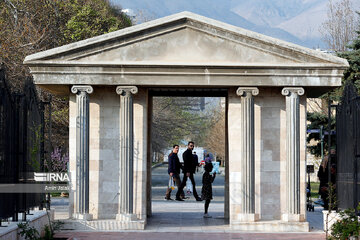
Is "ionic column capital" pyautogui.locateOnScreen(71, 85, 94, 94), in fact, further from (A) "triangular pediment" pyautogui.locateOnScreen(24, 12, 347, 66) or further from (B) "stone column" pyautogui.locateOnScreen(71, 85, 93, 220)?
(A) "triangular pediment" pyautogui.locateOnScreen(24, 12, 347, 66)

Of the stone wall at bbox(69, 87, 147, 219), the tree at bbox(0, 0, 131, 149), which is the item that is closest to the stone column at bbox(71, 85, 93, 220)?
the stone wall at bbox(69, 87, 147, 219)

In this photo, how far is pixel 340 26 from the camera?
38094 millimetres

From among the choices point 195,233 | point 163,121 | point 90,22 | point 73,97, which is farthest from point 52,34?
point 195,233

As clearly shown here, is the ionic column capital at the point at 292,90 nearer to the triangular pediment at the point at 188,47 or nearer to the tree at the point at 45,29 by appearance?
the triangular pediment at the point at 188,47

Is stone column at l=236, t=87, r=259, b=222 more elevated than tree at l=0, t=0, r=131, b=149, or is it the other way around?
tree at l=0, t=0, r=131, b=149

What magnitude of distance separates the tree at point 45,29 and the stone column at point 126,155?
12.4 meters

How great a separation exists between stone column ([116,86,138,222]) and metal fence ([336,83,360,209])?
15.2 feet

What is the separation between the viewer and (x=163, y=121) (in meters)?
42.9

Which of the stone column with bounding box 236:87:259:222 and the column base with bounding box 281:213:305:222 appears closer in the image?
the column base with bounding box 281:213:305:222

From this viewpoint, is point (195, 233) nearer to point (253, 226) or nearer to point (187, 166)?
point (253, 226)

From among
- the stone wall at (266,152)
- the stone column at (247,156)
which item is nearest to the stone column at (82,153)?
the stone wall at (266,152)

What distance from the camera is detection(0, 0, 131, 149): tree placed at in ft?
94.2

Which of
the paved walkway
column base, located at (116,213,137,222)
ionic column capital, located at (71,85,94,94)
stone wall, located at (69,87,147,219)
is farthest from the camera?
stone wall, located at (69,87,147,219)

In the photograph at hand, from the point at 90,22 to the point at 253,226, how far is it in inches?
867
